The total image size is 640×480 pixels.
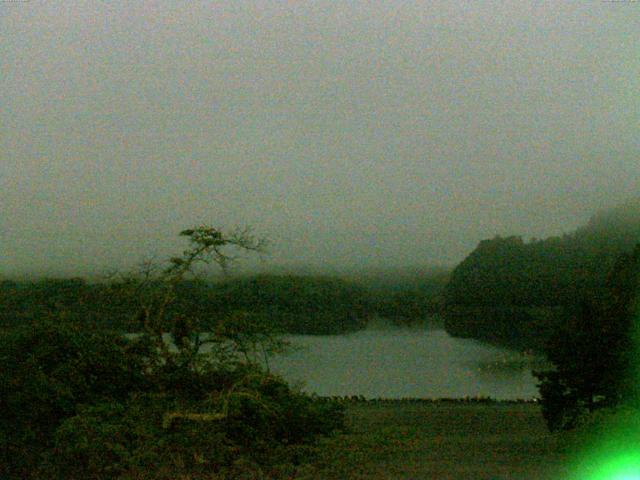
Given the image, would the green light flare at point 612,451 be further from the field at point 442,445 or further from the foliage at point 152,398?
the foliage at point 152,398

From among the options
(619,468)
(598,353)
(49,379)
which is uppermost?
(49,379)

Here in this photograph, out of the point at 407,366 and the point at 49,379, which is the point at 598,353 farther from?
the point at 407,366

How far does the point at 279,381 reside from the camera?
7.77m

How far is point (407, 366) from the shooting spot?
26.1 metres

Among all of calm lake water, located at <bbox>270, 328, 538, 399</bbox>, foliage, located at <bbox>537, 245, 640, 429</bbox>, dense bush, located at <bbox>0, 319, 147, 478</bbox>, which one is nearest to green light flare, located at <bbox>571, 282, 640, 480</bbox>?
foliage, located at <bbox>537, 245, 640, 429</bbox>

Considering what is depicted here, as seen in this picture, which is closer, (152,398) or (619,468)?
(619,468)

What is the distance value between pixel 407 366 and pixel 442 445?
15.4 metres

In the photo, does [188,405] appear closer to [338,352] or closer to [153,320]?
[153,320]

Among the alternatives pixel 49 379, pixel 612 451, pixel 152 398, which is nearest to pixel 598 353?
pixel 612 451

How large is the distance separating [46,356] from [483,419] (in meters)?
8.47

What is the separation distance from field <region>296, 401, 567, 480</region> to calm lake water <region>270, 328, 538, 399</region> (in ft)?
8.61

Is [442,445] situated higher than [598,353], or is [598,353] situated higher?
[598,353]

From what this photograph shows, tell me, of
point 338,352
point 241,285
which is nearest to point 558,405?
point 241,285

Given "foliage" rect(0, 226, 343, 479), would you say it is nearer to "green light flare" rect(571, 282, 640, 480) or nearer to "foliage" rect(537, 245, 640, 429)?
"green light flare" rect(571, 282, 640, 480)
